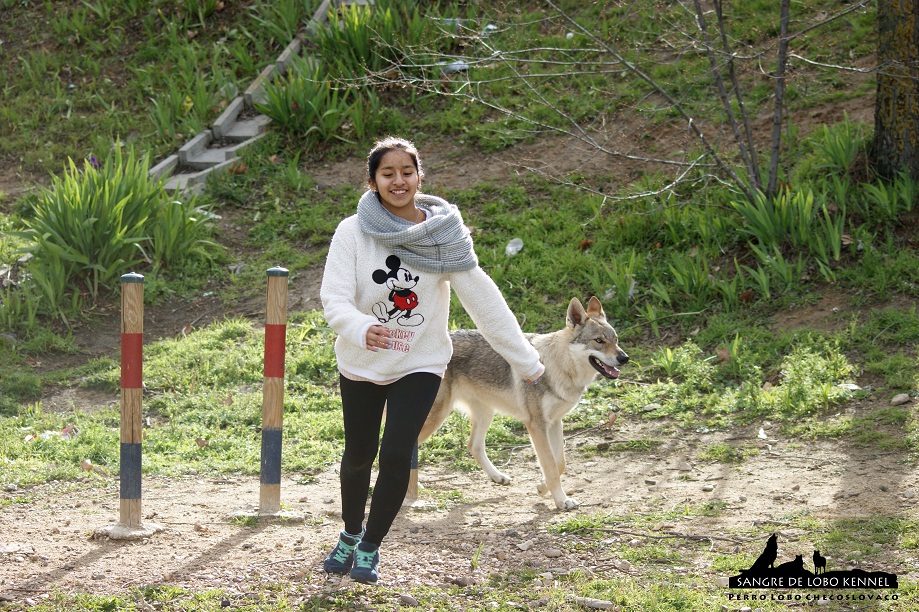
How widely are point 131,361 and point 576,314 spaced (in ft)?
8.98

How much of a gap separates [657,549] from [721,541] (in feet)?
1.22

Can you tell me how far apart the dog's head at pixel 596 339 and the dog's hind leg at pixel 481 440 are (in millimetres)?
851

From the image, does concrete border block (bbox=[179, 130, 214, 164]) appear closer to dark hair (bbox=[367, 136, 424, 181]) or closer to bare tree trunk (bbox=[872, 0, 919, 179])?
bare tree trunk (bbox=[872, 0, 919, 179])

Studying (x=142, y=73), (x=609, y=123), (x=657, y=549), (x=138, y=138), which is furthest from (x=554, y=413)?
(x=142, y=73)

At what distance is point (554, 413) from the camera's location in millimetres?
6312

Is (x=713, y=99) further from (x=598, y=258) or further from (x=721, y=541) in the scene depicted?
(x=721, y=541)

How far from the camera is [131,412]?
17.1 ft

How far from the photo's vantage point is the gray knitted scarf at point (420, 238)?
4.25 metres

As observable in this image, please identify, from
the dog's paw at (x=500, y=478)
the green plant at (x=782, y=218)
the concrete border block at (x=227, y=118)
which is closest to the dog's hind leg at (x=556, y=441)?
the dog's paw at (x=500, y=478)

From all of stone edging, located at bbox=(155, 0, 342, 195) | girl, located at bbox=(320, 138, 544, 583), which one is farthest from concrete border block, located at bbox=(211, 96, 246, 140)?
girl, located at bbox=(320, 138, 544, 583)

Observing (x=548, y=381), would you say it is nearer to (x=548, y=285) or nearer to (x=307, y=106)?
(x=548, y=285)

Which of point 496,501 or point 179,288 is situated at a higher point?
point 179,288

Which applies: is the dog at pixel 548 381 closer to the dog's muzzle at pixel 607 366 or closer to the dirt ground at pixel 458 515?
the dog's muzzle at pixel 607 366

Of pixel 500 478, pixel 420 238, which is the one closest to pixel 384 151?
pixel 420 238
